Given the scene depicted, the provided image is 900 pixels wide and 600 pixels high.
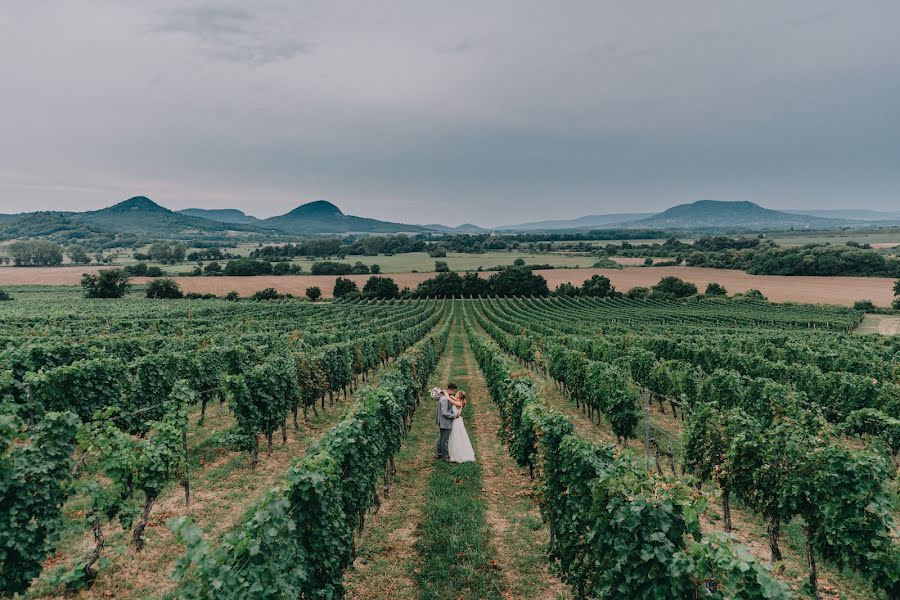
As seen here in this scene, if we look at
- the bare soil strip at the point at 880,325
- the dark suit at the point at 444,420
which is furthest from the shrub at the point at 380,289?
the dark suit at the point at 444,420

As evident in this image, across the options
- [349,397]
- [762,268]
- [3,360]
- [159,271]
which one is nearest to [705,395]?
[349,397]

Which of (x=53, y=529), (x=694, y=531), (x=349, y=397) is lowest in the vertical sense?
(x=349, y=397)

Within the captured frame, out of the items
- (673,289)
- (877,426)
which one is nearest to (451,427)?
(877,426)

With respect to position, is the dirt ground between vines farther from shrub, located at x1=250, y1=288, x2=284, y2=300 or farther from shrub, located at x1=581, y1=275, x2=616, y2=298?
shrub, located at x1=250, y1=288, x2=284, y2=300

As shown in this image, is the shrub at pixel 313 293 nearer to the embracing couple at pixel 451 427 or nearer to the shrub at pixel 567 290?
the shrub at pixel 567 290

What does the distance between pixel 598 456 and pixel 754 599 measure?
3508 mm

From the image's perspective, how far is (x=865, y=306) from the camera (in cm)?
6750

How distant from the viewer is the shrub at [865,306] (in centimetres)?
6688

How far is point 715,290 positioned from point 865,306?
24710 millimetres

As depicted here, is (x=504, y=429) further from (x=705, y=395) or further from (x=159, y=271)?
(x=159, y=271)

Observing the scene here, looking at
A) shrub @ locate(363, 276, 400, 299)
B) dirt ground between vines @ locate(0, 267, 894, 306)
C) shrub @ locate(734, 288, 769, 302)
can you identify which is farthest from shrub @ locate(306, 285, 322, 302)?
shrub @ locate(734, 288, 769, 302)

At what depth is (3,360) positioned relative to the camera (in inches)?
613

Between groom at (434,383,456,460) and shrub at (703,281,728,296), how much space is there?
302 feet

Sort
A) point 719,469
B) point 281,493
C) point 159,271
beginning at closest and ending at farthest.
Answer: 1. point 281,493
2. point 719,469
3. point 159,271
